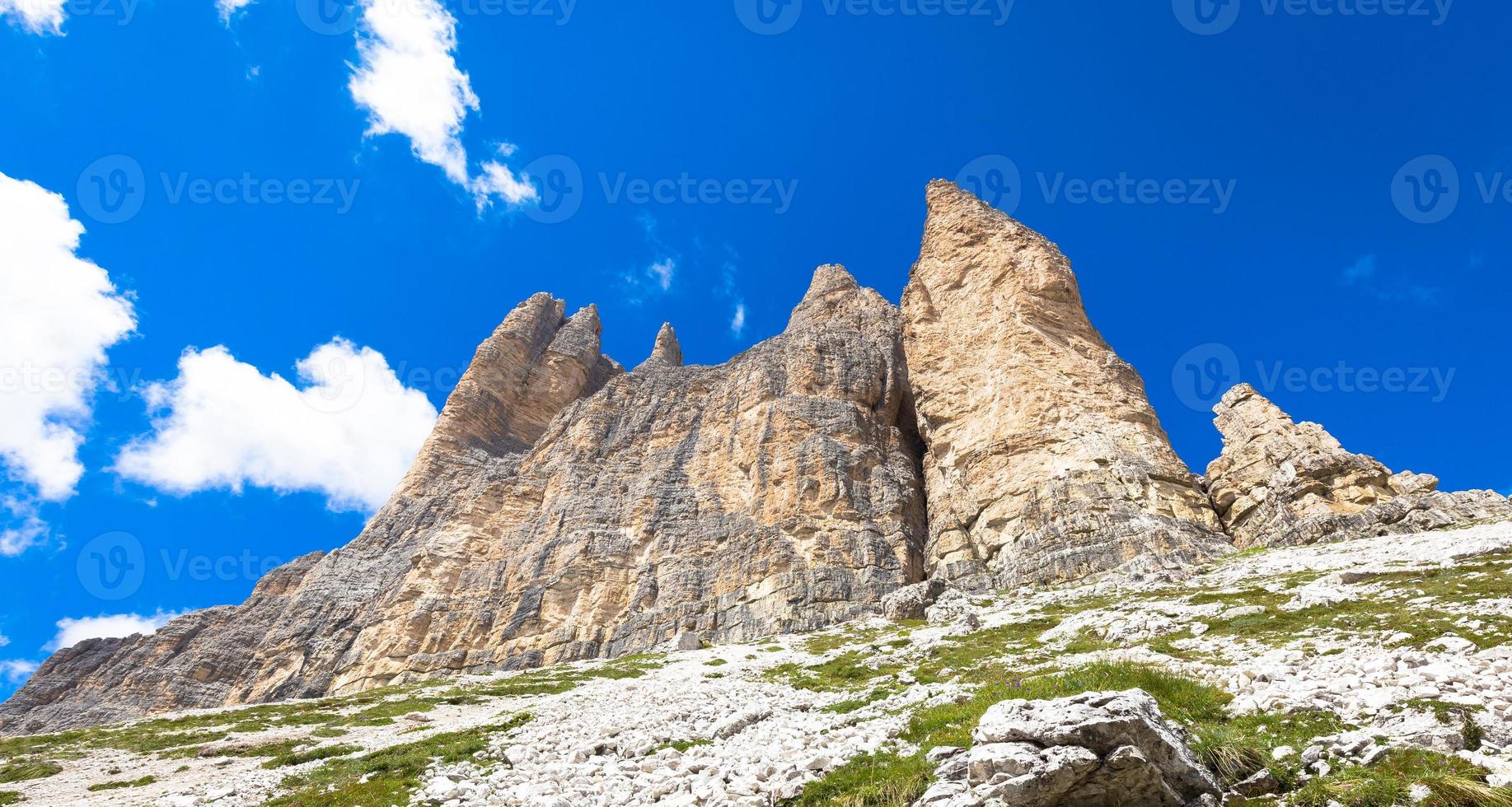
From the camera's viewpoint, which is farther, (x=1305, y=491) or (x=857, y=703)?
(x=1305, y=491)

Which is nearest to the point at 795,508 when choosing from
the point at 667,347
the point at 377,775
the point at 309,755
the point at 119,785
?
the point at 309,755

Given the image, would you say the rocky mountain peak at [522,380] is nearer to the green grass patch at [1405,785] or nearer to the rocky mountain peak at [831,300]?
the rocky mountain peak at [831,300]

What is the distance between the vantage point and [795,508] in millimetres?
67438

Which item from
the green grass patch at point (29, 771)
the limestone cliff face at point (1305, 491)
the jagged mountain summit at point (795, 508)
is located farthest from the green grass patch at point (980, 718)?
the limestone cliff face at point (1305, 491)

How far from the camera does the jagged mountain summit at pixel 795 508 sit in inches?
2047

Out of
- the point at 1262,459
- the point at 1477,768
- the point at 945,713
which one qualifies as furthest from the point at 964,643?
the point at 1262,459

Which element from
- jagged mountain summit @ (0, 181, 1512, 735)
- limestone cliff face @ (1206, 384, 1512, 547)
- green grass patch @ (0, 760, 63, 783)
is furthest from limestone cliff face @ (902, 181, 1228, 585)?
green grass patch @ (0, 760, 63, 783)

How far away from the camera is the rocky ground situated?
30.7 feet

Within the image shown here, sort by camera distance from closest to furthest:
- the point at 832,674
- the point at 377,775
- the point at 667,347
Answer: the point at 377,775
the point at 832,674
the point at 667,347

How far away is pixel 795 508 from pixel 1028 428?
70.4 ft

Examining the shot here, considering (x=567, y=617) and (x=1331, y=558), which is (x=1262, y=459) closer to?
(x=1331, y=558)

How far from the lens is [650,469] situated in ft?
269

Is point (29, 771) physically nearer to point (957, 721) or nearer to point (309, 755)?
point (309, 755)

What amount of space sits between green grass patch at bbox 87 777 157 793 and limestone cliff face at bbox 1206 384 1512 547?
53665 mm
